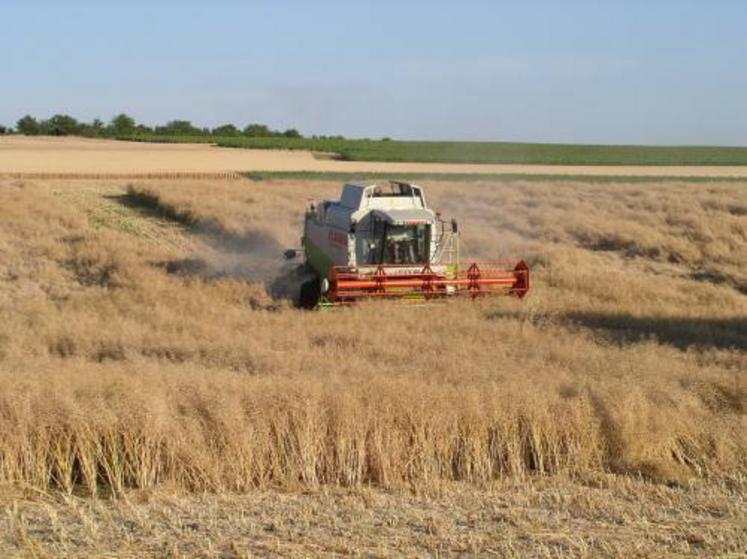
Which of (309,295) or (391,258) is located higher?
(391,258)

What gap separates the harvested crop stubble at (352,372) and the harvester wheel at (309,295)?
12.6 inches

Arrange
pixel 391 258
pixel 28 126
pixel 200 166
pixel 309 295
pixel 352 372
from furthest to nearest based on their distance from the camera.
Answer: pixel 28 126
pixel 200 166
pixel 391 258
pixel 309 295
pixel 352 372

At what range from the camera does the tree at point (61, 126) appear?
11806 centimetres

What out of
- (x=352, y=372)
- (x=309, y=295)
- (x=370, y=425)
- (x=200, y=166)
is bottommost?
(x=309, y=295)

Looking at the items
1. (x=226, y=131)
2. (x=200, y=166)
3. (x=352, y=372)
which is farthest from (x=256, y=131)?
(x=352, y=372)

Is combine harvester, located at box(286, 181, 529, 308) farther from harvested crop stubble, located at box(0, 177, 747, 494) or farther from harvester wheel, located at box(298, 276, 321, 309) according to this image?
harvested crop stubble, located at box(0, 177, 747, 494)

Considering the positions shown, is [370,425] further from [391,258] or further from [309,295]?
[391,258]

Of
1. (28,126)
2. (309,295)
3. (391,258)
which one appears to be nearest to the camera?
(309,295)

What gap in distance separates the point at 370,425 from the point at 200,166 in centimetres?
5418

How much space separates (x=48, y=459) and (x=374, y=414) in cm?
268

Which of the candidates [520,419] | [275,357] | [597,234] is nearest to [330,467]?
[520,419]

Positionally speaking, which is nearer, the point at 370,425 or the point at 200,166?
the point at 370,425

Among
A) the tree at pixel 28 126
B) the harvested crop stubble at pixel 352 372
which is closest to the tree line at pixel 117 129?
the tree at pixel 28 126

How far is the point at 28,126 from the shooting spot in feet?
387
